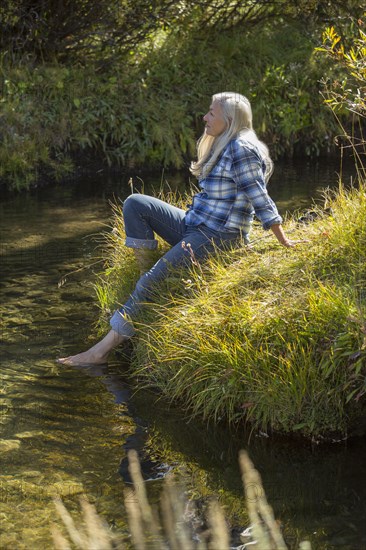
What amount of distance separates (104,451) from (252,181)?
79.3 inches

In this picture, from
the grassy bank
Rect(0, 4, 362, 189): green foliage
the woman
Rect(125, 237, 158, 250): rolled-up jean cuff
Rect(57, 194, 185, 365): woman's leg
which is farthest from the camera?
Rect(0, 4, 362, 189): green foliage

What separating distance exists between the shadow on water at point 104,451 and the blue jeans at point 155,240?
1.43ft

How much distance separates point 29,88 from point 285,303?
28.1 ft

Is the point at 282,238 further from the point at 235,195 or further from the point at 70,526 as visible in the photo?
the point at 70,526

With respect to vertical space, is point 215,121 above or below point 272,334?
above

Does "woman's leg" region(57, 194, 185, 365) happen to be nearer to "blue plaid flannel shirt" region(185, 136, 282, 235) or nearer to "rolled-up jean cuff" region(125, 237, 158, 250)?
"rolled-up jean cuff" region(125, 237, 158, 250)

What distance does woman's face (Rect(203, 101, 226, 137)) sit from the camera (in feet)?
19.9

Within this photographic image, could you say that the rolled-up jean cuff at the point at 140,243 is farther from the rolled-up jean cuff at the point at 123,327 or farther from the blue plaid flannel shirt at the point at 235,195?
the rolled-up jean cuff at the point at 123,327

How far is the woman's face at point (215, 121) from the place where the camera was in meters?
6.07

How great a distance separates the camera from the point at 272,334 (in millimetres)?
5137

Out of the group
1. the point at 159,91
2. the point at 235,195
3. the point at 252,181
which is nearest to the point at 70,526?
the point at 252,181

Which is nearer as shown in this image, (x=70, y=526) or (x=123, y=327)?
(x=70, y=526)

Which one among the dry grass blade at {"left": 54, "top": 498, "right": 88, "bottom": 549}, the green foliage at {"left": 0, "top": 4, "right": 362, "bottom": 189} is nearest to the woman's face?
the dry grass blade at {"left": 54, "top": 498, "right": 88, "bottom": 549}

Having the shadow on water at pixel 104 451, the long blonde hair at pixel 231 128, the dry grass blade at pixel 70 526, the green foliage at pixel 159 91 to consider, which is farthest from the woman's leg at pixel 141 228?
the green foliage at pixel 159 91
